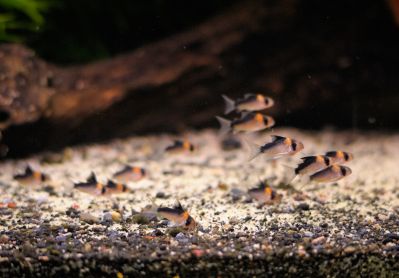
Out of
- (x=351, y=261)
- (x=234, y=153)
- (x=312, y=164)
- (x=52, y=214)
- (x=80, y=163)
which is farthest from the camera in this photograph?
(x=234, y=153)

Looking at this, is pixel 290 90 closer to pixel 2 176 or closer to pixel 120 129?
pixel 120 129

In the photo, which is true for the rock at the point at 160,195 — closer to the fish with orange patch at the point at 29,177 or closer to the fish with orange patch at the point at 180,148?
the fish with orange patch at the point at 180,148

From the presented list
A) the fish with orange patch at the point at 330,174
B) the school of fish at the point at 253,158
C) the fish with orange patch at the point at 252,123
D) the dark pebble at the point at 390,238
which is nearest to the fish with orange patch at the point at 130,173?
the school of fish at the point at 253,158

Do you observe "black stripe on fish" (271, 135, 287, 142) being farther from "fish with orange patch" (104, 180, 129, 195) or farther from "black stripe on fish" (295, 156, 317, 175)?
"fish with orange patch" (104, 180, 129, 195)

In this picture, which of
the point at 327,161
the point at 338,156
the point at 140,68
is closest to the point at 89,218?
the point at 327,161

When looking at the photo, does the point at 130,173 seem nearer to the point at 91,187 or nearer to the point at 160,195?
the point at 160,195

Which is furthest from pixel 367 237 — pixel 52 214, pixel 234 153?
pixel 234 153
